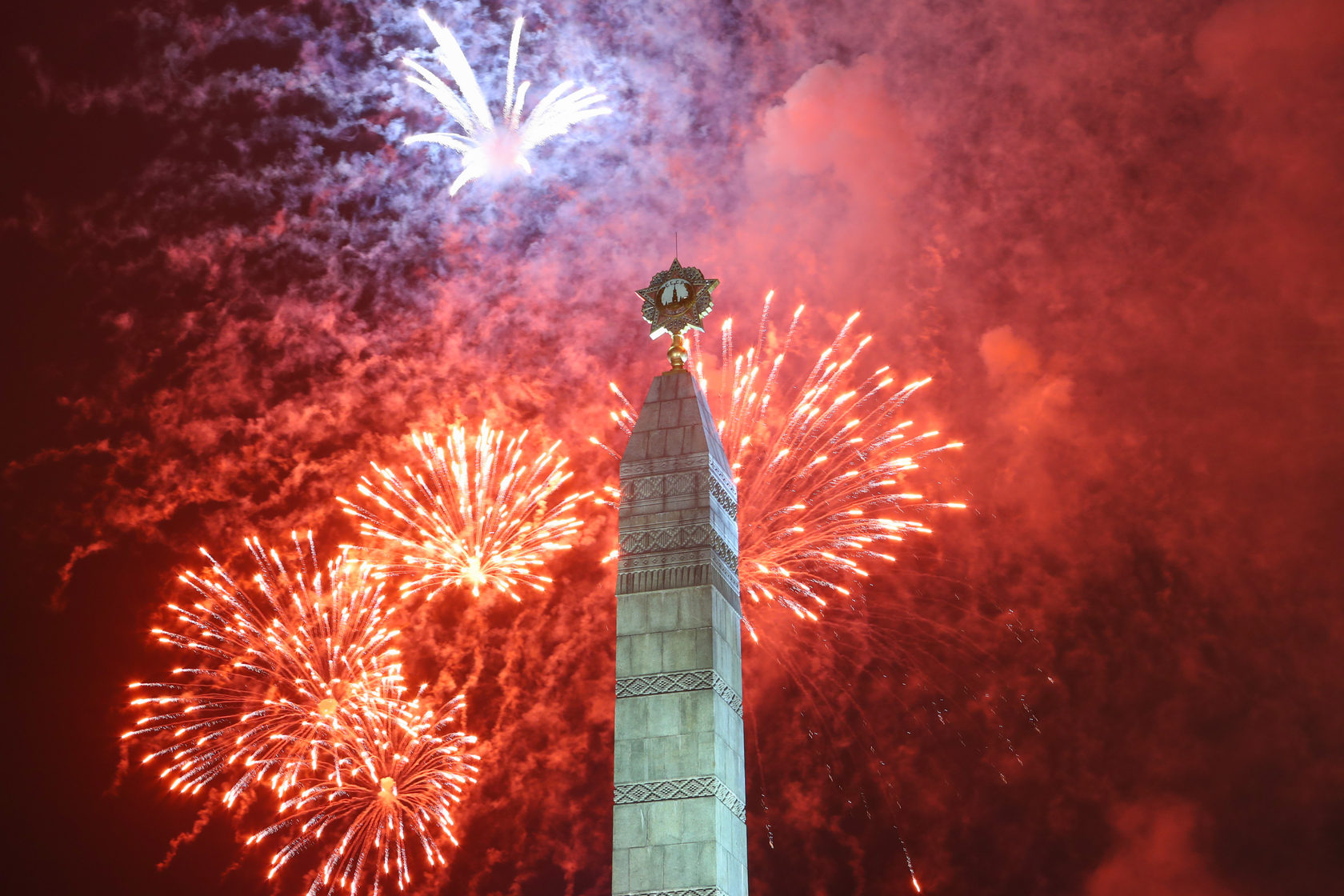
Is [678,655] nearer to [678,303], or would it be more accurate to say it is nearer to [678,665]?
[678,665]

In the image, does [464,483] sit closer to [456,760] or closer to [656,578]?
[456,760]

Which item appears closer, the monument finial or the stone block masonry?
the stone block masonry

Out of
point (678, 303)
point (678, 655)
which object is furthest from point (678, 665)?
point (678, 303)

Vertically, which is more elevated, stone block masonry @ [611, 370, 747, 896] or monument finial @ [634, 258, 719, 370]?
monument finial @ [634, 258, 719, 370]

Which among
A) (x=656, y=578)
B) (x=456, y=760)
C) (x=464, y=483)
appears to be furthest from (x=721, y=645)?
(x=456, y=760)

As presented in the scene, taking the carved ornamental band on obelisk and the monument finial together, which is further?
the monument finial
